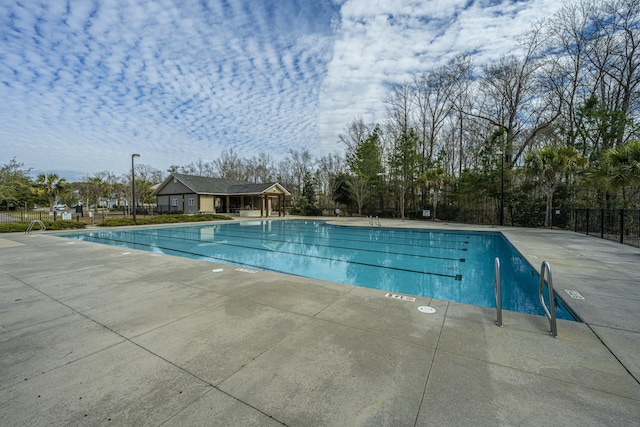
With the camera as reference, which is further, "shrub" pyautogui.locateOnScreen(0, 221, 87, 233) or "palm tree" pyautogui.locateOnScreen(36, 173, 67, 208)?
"palm tree" pyautogui.locateOnScreen(36, 173, 67, 208)

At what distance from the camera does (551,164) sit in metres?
14.9

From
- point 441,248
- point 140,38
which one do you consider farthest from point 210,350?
point 140,38

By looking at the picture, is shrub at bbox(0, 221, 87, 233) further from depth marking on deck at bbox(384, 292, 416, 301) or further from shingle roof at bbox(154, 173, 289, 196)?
depth marking on deck at bbox(384, 292, 416, 301)

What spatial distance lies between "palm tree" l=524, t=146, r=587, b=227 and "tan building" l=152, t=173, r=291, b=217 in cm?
1994

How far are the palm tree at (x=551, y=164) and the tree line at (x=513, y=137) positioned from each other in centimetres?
6

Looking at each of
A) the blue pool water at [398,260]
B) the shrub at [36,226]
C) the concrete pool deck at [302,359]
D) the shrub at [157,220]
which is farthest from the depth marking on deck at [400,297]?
the shrub at [157,220]

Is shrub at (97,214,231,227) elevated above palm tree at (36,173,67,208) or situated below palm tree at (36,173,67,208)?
below

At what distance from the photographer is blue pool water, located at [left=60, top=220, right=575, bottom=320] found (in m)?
6.13

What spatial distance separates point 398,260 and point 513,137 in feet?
60.1

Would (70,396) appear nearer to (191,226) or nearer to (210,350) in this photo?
(210,350)

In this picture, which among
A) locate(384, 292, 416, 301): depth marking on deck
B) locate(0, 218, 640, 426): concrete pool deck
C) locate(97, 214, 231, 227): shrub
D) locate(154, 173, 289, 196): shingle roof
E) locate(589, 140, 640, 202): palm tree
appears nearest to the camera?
locate(0, 218, 640, 426): concrete pool deck

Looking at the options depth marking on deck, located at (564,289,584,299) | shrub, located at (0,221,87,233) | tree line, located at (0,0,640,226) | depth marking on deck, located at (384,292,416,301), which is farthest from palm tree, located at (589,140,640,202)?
shrub, located at (0,221,87,233)

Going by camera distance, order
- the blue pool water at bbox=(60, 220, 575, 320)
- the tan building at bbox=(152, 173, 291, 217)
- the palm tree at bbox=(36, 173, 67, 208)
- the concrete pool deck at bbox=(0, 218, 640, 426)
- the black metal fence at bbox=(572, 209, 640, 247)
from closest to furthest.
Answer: the concrete pool deck at bbox=(0, 218, 640, 426)
the blue pool water at bbox=(60, 220, 575, 320)
the black metal fence at bbox=(572, 209, 640, 247)
the tan building at bbox=(152, 173, 291, 217)
the palm tree at bbox=(36, 173, 67, 208)

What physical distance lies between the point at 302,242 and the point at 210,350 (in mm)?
10396
